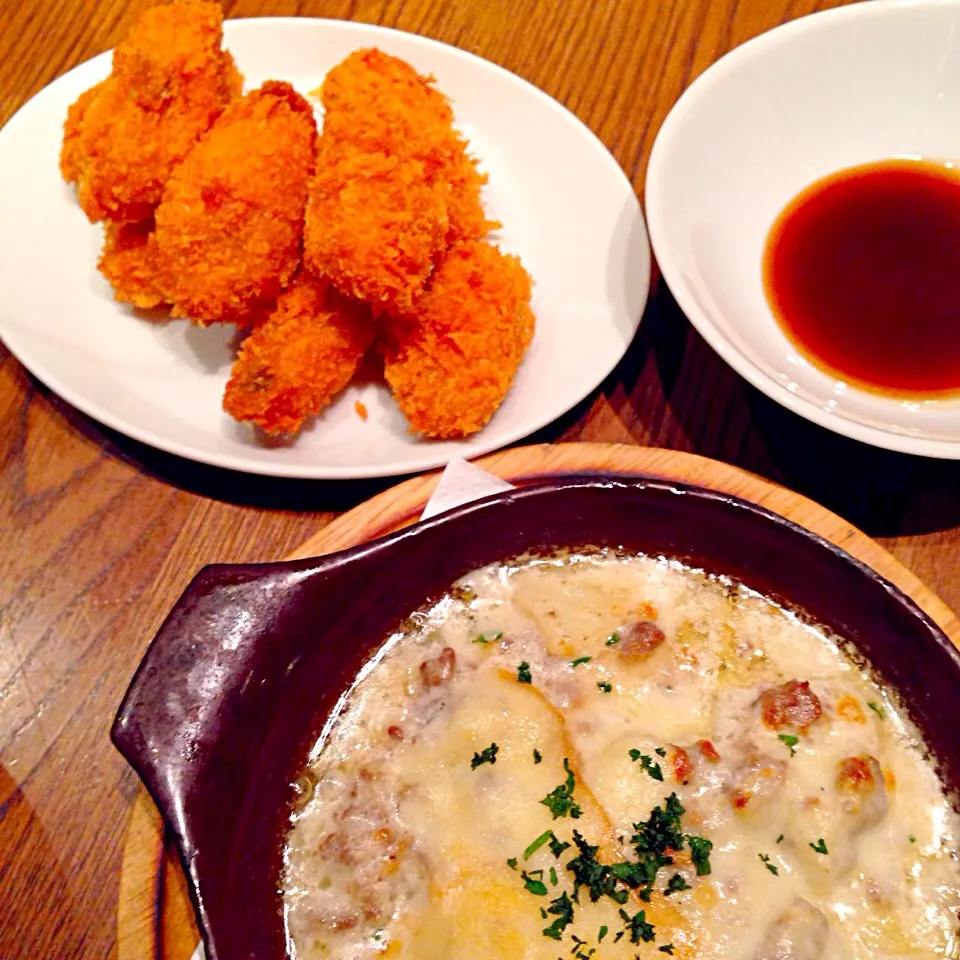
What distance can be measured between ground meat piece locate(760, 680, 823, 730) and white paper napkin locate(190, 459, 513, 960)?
57 cm

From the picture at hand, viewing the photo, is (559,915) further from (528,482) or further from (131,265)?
(131,265)

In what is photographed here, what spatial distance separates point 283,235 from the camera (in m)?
1.74

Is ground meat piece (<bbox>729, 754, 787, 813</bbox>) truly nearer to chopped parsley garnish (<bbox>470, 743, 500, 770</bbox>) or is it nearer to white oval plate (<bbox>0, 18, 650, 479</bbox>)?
chopped parsley garnish (<bbox>470, 743, 500, 770</bbox>)

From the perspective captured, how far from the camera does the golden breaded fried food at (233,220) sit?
1697mm

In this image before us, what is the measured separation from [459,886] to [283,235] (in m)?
1.28

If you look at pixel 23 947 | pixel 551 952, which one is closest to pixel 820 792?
pixel 551 952

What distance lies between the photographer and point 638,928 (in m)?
1.12

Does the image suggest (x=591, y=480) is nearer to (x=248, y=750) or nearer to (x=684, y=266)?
(x=684, y=266)

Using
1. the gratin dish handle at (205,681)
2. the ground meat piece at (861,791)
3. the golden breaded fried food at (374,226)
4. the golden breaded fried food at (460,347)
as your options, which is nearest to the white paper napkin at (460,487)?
the golden breaded fried food at (460,347)

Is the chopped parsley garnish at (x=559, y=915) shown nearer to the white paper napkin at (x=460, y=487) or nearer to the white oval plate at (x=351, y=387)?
the white paper napkin at (x=460, y=487)

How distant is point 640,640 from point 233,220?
1147 mm

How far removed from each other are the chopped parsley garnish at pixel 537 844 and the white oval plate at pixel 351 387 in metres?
0.74

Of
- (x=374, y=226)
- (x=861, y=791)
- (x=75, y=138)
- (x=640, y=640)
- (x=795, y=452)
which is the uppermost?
(x=75, y=138)

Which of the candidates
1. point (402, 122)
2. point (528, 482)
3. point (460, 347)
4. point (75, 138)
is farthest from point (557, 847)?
point (75, 138)
